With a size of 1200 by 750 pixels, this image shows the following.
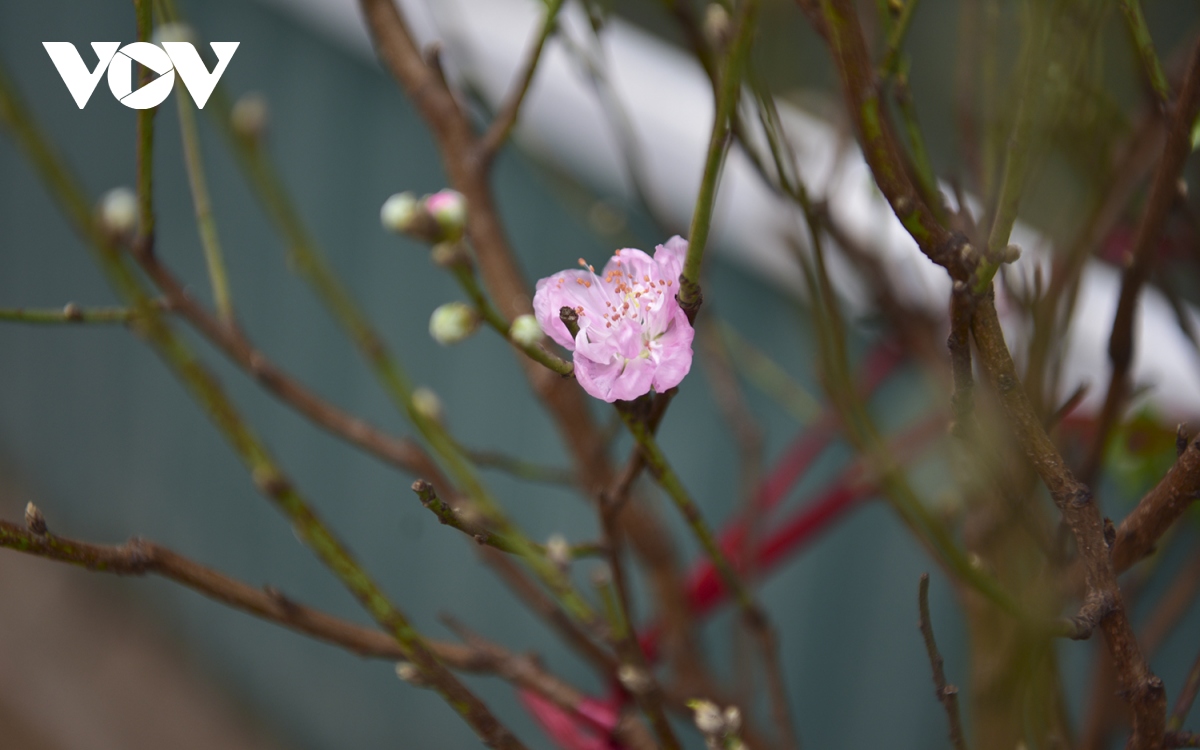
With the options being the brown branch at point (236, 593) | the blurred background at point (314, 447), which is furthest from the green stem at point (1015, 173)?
the blurred background at point (314, 447)

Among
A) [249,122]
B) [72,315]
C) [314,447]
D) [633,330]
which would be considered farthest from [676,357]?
[314,447]

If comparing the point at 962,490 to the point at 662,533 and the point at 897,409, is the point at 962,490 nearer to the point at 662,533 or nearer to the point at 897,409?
the point at 662,533

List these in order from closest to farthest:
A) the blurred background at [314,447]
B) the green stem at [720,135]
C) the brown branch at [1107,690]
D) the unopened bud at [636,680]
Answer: the green stem at [720,135] < the unopened bud at [636,680] < the brown branch at [1107,690] < the blurred background at [314,447]

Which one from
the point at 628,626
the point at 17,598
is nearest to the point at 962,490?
the point at 628,626

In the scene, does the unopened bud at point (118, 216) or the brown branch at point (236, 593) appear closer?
the brown branch at point (236, 593)

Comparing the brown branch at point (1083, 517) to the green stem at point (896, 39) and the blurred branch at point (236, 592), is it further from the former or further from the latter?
the blurred branch at point (236, 592)

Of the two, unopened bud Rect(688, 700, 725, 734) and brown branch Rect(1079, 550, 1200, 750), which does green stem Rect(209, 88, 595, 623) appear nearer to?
unopened bud Rect(688, 700, 725, 734)
